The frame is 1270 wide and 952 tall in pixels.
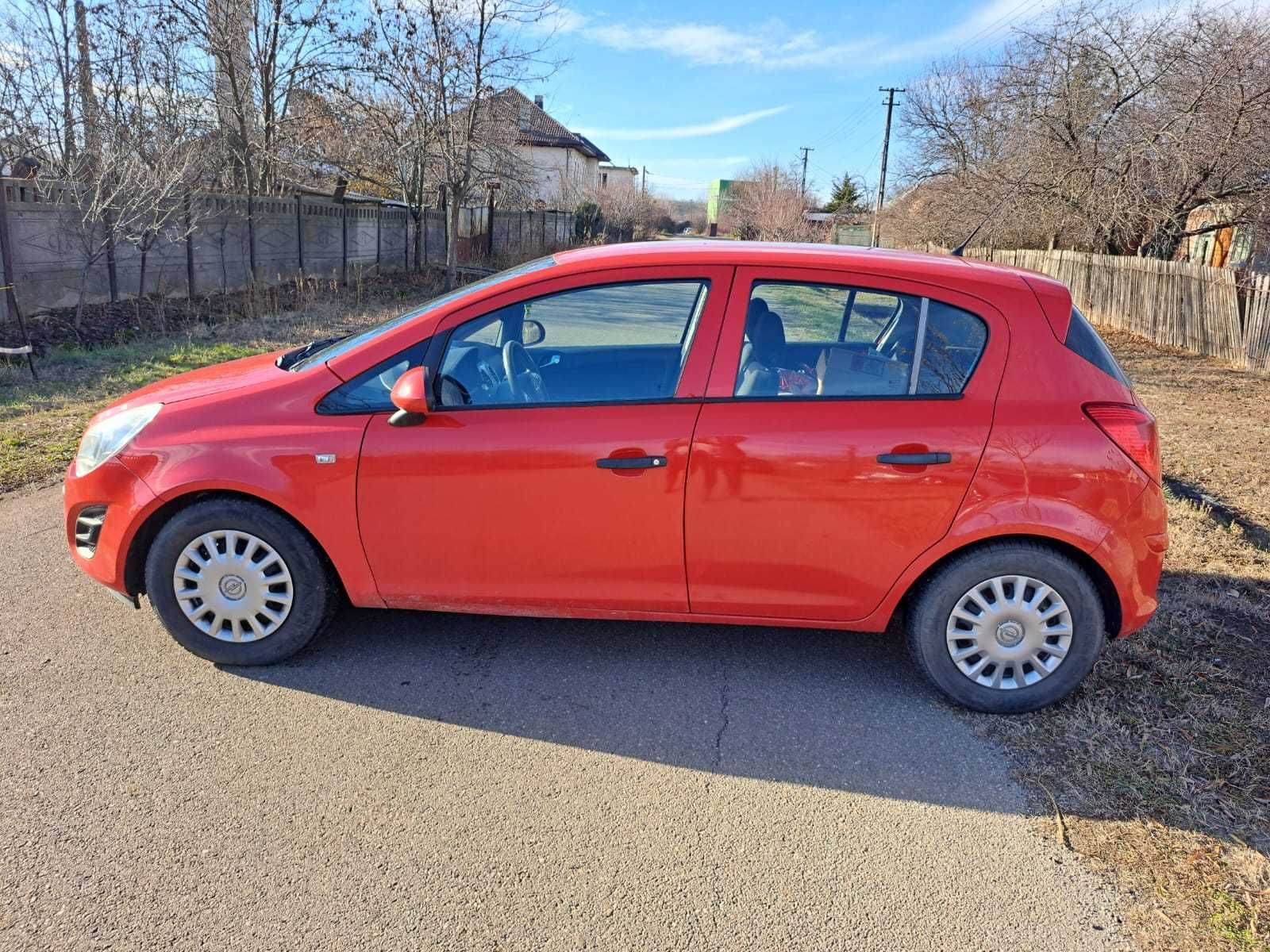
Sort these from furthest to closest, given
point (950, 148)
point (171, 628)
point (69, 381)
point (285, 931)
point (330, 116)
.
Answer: point (950, 148)
point (330, 116)
point (69, 381)
point (171, 628)
point (285, 931)

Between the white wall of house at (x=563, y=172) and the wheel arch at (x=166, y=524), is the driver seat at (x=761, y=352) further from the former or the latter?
the white wall of house at (x=563, y=172)

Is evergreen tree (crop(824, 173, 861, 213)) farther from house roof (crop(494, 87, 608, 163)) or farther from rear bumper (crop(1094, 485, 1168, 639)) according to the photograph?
rear bumper (crop(1094, 485, 1168, 639))

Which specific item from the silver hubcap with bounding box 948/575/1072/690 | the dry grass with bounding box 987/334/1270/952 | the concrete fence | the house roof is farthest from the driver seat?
the house roof

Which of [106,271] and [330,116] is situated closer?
[106,271]

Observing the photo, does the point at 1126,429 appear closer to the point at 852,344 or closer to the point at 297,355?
the point at 852,344

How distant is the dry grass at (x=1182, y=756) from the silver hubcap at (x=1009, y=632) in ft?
0.64

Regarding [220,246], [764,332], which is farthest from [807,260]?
[220,246]

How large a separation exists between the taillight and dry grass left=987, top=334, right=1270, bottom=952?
3.27 ft

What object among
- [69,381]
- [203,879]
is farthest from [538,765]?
[69,381]

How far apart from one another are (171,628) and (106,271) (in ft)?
40.6

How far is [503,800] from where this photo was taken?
2.96 meters

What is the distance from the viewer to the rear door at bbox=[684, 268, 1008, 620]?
335 centimetres

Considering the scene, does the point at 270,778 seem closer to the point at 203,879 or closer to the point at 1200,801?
the point at 203,879

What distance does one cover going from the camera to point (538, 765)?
10.3 feet
